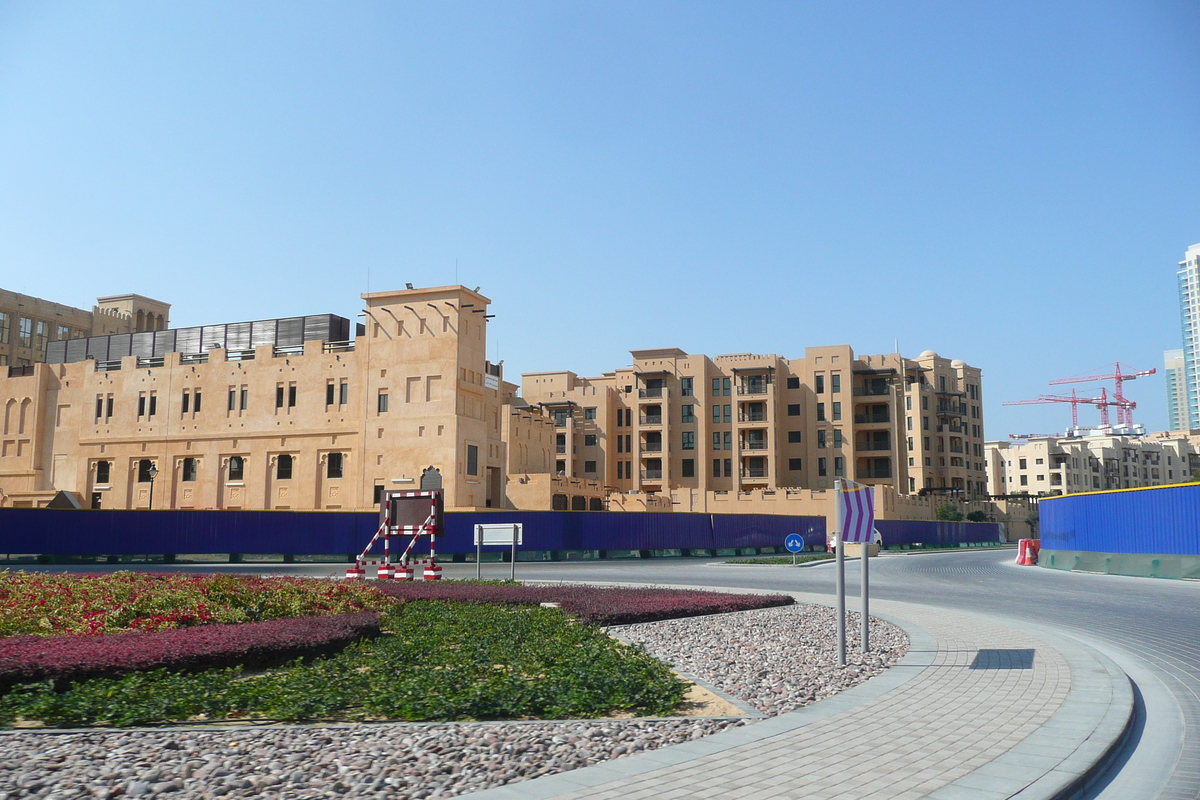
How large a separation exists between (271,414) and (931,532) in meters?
51.5

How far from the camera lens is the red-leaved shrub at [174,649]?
8.22 metres

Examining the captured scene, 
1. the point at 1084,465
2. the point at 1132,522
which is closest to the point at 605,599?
the point at 1132,522

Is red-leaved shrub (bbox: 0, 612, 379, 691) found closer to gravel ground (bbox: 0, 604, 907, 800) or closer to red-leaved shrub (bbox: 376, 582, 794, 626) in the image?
gravel ground (bbox: 0, 604, 907, 800)

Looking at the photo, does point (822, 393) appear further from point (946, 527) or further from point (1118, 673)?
point (1118, 673)

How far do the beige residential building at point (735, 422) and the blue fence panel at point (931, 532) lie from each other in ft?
24.5

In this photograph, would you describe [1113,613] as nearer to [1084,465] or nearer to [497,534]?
[497,534]

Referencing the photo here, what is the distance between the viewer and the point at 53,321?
9356cm

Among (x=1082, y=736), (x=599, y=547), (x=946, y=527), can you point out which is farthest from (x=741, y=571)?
(x=946, y=527)

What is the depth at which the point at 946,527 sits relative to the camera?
7869cm

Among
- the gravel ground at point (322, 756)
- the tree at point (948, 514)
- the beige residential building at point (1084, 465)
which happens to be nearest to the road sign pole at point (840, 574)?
the gravel ground at point (322, 756)

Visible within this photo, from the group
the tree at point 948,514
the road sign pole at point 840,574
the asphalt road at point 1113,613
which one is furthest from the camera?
the tree at point 948,514

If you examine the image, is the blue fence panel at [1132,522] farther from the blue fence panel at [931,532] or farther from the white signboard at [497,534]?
the blue fence panel at [931,532]

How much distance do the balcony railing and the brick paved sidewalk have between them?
3144 inches

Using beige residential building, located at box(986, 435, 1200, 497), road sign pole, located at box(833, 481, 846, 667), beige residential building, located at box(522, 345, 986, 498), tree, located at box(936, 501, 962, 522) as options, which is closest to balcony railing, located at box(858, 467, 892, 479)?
beige residential building, located at box(522, 345, 986, 498)
